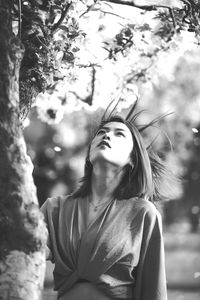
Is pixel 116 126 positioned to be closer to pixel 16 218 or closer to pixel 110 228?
pixel 110 228

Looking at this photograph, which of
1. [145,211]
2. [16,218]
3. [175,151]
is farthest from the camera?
[175,151]

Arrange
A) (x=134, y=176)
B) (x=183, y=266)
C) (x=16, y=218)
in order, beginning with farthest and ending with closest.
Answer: (x=183, y=266) → (x=134, y=176) → (x=16, y=218)

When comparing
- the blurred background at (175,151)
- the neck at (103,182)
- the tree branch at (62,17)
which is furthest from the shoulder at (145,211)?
the blurred background at (175,151)

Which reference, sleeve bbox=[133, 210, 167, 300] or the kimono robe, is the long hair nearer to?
the kimono robe

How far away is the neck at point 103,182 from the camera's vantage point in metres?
3.07

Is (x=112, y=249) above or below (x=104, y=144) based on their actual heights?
below

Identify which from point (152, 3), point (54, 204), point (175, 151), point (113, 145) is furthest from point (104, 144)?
point (175, 151)

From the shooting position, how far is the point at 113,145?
307cm

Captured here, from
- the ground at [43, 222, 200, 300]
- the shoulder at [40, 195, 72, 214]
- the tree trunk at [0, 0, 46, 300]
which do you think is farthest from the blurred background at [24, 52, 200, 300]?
the tree trunk at [0, 0, 46, 300]

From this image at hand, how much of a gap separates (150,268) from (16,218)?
73cm

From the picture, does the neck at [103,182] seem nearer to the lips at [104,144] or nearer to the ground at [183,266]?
the lips at [104,144]

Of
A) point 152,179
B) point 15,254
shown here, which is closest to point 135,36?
point 152,179

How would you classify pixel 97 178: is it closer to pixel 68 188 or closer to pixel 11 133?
pixel 11 133

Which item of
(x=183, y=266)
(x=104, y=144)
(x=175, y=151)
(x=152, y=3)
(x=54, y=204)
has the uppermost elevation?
(x=152, y=3)
